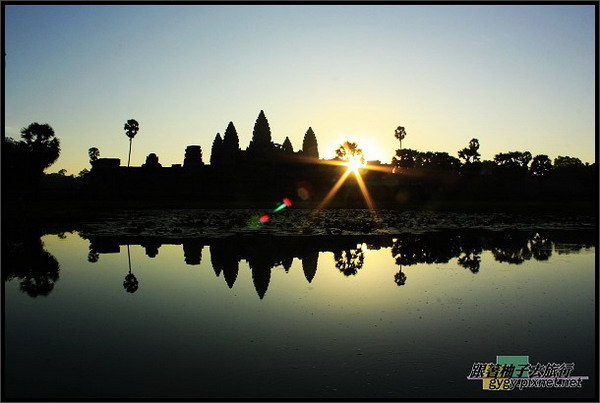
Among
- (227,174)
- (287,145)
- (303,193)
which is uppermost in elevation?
(287,145)

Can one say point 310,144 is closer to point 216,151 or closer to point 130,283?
point 216,151

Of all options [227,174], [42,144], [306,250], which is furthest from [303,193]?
[306,250]

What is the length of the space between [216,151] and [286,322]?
65994mm

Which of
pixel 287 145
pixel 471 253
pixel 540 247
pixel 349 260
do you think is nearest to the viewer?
pixel 349 260

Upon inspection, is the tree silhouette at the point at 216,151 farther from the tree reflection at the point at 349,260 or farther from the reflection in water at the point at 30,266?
the tree reflection at the point at 349,260

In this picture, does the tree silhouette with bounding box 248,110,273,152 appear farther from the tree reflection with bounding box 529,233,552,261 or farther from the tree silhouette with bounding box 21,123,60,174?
the tree reflection with bounding box 529,233,552,261

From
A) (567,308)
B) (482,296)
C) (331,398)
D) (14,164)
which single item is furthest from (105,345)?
(14,164)

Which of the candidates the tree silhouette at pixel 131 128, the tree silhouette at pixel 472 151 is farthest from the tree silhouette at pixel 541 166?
the tree silhouette at pixel 131 128

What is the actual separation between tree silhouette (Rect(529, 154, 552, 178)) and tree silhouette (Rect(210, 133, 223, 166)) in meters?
55.4

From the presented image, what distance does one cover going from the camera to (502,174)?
81.4 m

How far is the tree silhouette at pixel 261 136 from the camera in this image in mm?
70312

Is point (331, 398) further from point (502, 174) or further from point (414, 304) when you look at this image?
point (502, 174)

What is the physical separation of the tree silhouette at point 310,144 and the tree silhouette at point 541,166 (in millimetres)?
41019

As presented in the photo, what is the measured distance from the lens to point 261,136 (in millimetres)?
70562
